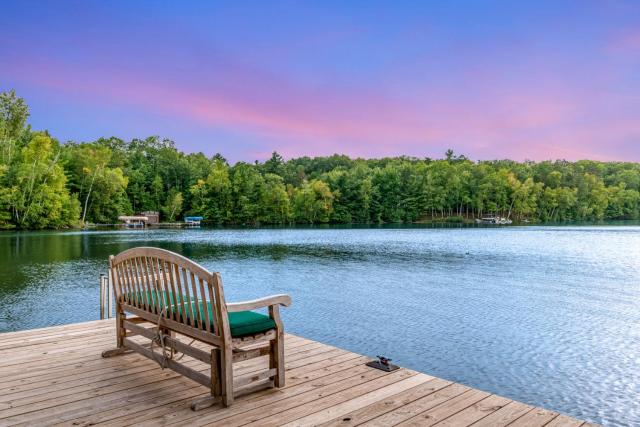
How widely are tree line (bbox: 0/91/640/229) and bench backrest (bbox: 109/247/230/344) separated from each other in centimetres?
7893

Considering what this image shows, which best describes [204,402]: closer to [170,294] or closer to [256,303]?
[256,303]

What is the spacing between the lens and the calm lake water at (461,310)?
804 cm

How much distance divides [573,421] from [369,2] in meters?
40.6

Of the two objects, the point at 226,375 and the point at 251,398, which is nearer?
the point at 226,375

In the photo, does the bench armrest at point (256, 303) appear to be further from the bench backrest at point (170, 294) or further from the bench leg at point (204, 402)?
the bench leg at point (204, 402)

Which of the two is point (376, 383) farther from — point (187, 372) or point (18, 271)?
point (18, 271)

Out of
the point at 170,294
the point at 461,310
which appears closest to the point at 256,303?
the point at 170,294

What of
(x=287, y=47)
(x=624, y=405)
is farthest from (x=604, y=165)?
(x=624, y=405)

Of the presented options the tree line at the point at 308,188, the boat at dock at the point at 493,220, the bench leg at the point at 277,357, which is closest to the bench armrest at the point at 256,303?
the bench leg at the point at 277,357

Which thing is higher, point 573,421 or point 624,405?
point 573,421

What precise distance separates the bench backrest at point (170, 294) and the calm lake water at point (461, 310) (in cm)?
604

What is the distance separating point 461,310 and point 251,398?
1174 centimetres

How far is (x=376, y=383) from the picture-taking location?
11.9 feet

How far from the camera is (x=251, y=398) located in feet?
10.7
